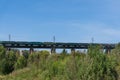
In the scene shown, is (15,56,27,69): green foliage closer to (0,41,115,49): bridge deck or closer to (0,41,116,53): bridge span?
(0,41,116,53): bridge span

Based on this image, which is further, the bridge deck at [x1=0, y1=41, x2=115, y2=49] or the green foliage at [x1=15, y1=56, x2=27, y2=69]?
the bridge deck at [x1=0, y1=41, x2=115, y2=49]

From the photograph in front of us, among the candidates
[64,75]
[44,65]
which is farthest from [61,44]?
[64,75]

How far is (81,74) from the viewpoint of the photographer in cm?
3675

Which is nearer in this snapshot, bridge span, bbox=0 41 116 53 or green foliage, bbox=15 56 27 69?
green foliage, bbox=15 56 27 69

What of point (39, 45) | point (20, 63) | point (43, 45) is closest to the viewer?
point (20, 63)

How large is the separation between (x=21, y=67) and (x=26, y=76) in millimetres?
16689

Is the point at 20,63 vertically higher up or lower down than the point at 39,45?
lower down

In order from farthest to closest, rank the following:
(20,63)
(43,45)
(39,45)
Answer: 1. (43,45)
2. (39,45)
3. (20,63)

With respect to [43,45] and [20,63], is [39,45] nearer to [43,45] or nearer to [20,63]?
[43,45]

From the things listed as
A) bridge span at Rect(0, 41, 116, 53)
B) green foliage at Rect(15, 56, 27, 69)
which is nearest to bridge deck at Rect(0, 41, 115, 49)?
bridge span at Rect(0, 41, 116, 53)

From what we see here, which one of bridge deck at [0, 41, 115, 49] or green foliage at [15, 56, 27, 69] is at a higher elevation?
bridge deck at [0, 41, 115, 49]

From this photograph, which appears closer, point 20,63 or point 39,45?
point 20,63

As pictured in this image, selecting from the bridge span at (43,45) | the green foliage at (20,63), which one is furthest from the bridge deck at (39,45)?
the green foliage at (20,63)

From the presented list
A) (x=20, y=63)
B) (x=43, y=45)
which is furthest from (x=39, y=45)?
(x=20, y=63)
